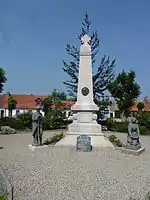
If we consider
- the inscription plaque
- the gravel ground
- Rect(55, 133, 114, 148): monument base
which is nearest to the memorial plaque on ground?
the gravel ground

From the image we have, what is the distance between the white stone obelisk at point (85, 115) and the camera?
13.8m

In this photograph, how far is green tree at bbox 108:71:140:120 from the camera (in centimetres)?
3762

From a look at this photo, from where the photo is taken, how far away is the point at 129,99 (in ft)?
123

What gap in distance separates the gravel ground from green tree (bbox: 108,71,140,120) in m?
26.4

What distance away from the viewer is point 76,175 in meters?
7.67

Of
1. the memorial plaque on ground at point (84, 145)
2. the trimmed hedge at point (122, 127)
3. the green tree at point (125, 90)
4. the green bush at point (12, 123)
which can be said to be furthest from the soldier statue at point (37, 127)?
the green tree at point (125, 90)

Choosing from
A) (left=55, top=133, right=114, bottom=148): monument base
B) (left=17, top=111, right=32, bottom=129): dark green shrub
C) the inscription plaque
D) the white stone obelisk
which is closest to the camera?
(left=55, top=133, right=114, bottom=148): monument base

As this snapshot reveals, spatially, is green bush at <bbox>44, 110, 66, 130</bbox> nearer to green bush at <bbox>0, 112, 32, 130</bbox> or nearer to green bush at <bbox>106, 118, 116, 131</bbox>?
green bush at <bbox>0, 112, 32, 130</bbox>

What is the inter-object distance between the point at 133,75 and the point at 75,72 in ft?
26.1

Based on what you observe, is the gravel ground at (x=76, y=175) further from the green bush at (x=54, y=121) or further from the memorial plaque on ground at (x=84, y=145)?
the green bush at (x=54, y=121)

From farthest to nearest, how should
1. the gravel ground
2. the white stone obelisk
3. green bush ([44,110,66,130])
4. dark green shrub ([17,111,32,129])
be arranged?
green bush ([44,110,66,130]) → dark green shrub ([17,111,32,129]) → the white stone obelisk → the gravel ground

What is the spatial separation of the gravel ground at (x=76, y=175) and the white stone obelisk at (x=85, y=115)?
202 centimetres

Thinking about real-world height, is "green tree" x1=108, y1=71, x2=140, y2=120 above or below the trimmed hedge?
above

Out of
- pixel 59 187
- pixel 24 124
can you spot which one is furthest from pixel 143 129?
pixel 59 187
